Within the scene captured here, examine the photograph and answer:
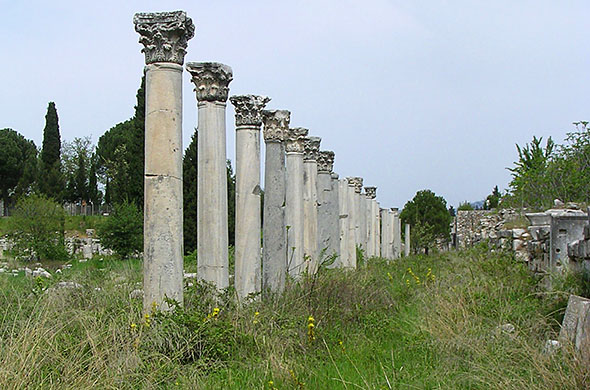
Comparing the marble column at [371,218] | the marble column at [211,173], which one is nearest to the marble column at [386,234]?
the marble column at [371,218]

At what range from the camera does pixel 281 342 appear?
818 centimetres

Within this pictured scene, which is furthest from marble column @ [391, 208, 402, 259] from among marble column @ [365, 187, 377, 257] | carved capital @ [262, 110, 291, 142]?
carved capital @ [262, 110, 291, 142]

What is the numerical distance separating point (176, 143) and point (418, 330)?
4.01m

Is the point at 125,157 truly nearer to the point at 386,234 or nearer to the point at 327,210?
the point at 386,234

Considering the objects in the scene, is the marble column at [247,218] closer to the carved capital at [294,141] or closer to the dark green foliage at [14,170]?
the carved capital at [294,141]

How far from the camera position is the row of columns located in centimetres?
848

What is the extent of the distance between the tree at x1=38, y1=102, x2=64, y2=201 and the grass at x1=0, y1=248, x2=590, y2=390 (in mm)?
40359

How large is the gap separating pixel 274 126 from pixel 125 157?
113 feet

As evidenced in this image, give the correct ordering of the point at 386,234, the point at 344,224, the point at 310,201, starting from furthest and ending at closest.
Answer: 1. the point at 386,234
2. the point at 344,224
3. the point at 310,201

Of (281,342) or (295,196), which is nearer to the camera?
(281,342)

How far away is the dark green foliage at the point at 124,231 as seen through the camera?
1233 inches

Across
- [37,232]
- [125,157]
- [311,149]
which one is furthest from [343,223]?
[125,157]

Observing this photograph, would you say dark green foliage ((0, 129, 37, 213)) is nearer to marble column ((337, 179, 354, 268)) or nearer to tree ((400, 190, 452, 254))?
tree ((400, 190, 452, 254))

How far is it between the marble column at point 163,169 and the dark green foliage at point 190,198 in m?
19.9
